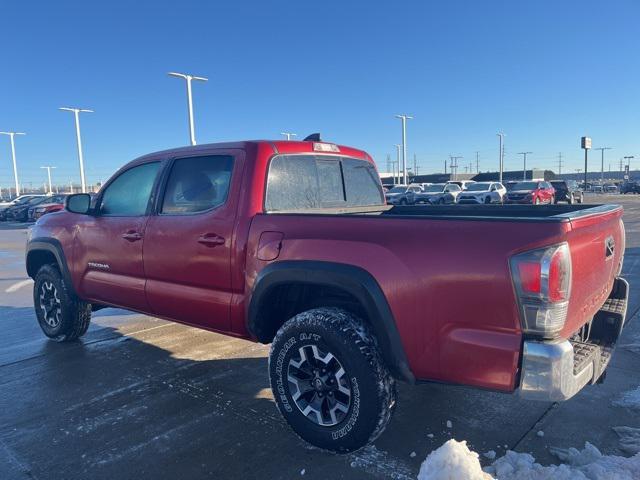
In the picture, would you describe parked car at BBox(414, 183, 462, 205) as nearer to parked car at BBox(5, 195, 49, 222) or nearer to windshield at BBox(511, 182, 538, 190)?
windshield at BBox(511, 182, 538, 190)

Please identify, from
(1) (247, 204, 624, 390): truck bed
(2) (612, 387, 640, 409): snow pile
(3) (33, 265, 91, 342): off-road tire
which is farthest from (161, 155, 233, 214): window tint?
(2) (612, 387, 640, 409): snow pile

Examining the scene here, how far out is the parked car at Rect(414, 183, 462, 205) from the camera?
3162 cm

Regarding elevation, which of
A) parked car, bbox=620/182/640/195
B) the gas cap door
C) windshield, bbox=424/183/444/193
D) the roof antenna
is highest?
the roof antenna

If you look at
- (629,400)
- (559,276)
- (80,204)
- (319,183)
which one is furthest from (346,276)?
(80,204)

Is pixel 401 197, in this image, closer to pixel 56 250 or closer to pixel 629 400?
pixel 56 250

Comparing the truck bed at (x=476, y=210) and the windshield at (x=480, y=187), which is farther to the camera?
the windshield at (x=480, y=187)

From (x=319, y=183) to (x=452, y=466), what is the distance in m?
2.43

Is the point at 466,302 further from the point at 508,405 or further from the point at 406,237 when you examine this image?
the point at 508,405

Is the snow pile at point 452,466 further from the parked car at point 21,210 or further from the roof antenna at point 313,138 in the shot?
the parked car at point 21,210

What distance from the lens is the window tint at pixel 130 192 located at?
4.28m

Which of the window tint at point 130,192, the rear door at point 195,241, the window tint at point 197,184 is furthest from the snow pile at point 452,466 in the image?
the window tint at point 130,192

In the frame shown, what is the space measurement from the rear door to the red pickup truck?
0.04 ft

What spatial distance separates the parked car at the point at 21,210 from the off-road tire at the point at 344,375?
3312 centimetres

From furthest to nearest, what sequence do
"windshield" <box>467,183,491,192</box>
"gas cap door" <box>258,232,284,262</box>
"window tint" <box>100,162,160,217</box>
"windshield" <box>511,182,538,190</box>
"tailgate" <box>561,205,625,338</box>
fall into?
1. "windshield" <box>467,183,491,192</box>
2. "windshield" <box>511,182,538,190</box>
3. "window tint" <box>100,162,160,217</box>
4. "gas cap door" <box>258,232,284,262</box>
5. "tailgate" <box>561,205,625,338</box>
